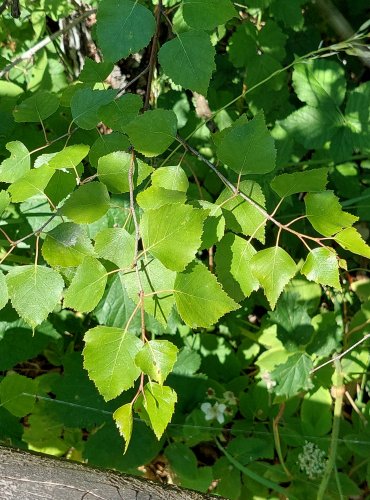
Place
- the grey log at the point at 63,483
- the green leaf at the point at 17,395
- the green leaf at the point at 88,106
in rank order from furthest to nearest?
1. the green leaf at the point at 17,395
2. the green leaf at the point at 88,106
3. the grey log at the point at 63,483

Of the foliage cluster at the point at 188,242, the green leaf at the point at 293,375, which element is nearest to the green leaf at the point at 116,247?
the foliage cluster at the point at 188,242

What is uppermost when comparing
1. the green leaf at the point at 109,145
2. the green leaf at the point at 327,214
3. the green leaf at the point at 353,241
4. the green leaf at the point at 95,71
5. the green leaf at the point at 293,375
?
the green leaf at the point at 95,71

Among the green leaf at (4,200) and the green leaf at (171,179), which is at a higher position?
the green leaf at (4,200)

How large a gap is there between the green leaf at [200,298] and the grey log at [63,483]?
30cm

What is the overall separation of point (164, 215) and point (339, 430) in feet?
4.33

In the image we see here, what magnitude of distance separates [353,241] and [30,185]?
1.94 ft

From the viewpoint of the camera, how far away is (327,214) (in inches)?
41.6

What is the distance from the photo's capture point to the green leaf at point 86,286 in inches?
40.1

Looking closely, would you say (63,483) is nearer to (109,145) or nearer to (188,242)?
(188,242)

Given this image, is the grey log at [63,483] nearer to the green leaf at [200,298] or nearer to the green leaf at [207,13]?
the green leaf at [200,298]

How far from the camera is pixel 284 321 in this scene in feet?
6.59

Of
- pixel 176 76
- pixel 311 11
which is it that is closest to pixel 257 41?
pixel 311 11

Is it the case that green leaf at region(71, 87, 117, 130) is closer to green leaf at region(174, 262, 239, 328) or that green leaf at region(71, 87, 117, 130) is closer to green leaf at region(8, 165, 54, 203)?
green leaf at region(8, 165, 54, 203)

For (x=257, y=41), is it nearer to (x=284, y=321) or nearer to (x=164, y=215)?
(x=284, y=321)
